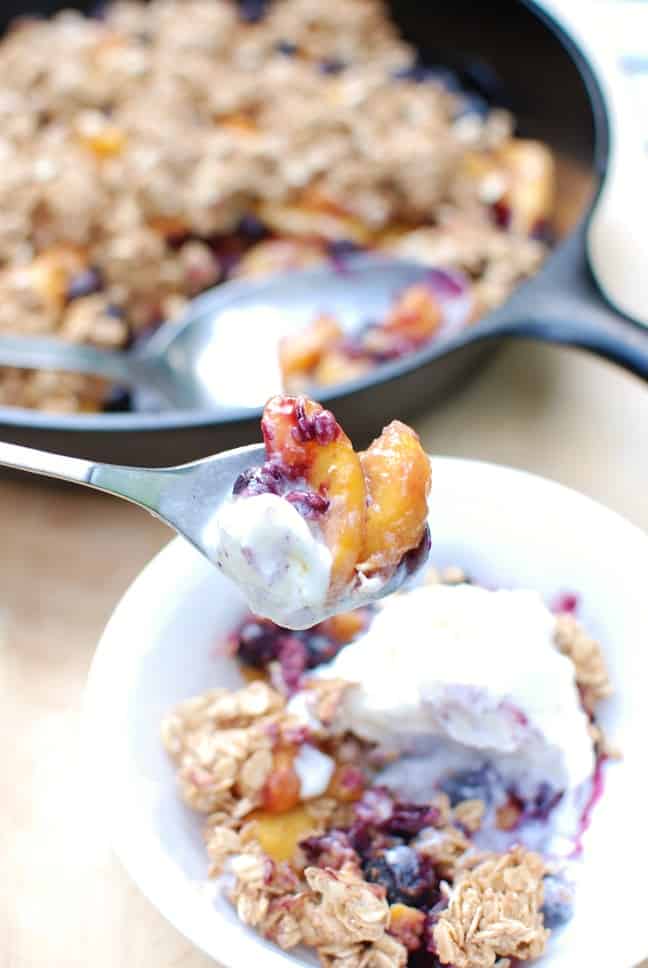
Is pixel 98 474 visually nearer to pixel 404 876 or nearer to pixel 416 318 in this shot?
pixel 404 876

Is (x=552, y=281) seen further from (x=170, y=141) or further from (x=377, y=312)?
(x=170, y=141)

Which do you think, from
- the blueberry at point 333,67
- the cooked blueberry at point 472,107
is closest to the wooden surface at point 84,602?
the cooked blueberry at point 472,107

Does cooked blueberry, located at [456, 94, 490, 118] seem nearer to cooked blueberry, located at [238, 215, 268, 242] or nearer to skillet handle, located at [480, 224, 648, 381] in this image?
cooked blueberry, located at [238, 215, 268, 242]

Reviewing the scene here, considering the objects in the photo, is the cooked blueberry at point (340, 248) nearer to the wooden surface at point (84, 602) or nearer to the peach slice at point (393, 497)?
the wooden surface at point (84, 602)

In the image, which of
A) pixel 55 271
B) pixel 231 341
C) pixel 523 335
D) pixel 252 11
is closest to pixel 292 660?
pixel 523 335

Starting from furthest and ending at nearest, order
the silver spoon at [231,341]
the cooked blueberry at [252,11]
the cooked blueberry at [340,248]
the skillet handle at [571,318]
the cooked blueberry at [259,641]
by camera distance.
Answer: the cooked blueberry at [252,11] → the cooked blueberry at [340,248] → the silver spoon at [231,341] → the skillet handle at [571,318] → the cooked blueberry at [259,641]

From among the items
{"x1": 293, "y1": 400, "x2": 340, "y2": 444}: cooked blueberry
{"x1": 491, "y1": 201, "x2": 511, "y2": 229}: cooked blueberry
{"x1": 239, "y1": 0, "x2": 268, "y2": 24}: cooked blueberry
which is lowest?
{"x1": 491, "y1": 201, "x2": 511, "y2": 229}: cooked blueberry

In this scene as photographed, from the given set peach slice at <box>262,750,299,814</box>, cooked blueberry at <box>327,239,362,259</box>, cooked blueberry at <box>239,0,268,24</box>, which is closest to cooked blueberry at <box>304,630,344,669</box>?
peach slice at <box>262,750,299,814</box>
